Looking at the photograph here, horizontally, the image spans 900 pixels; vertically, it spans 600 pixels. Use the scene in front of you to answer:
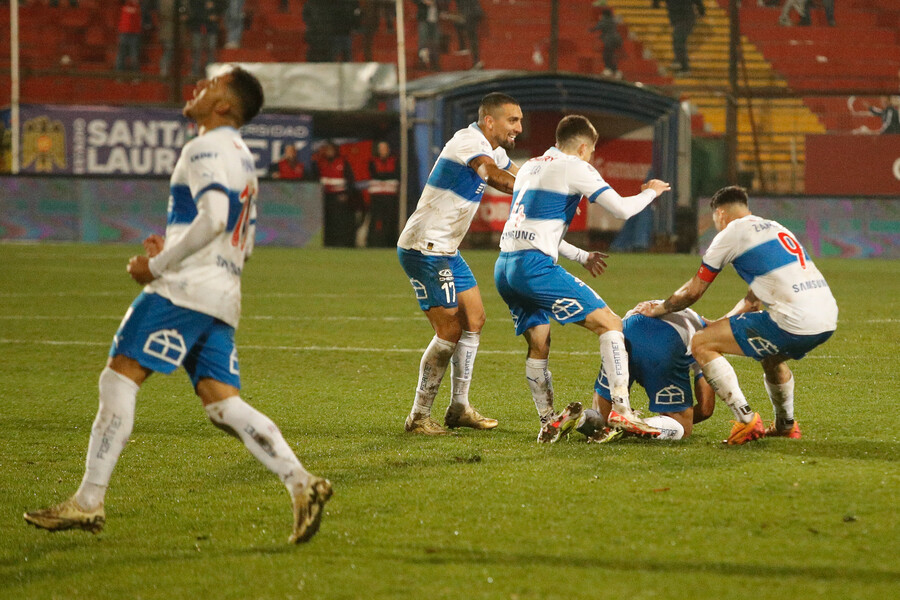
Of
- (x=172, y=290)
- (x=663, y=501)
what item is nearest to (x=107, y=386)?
(x=172, y=290)

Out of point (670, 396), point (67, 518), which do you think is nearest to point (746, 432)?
point (670, 396)

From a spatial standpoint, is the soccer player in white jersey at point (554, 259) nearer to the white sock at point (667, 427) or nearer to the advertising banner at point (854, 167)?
the white sock at point (667, 427)

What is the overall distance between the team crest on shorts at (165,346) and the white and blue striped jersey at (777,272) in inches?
113

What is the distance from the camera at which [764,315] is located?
236 inches

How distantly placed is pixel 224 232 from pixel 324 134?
771 inches

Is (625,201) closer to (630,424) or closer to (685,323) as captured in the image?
(685,323)

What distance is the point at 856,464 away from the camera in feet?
17.3

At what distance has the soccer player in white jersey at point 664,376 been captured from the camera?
6.12 meters

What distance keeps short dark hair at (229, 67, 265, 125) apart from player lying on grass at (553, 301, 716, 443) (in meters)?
2.42

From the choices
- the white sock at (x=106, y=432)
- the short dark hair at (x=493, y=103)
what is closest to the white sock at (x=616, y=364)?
the short dark hair at (x=493, y=103)

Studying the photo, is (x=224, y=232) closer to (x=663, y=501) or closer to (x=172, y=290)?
(x=172, y=290)

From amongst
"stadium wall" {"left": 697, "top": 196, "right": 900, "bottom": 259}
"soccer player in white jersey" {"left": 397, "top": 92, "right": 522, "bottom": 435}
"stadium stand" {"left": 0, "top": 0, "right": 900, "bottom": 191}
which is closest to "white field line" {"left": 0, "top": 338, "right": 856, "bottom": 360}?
"soccer player in white jersey" {"left": 397, "top": 92, "right": 522, "bottom": 435}

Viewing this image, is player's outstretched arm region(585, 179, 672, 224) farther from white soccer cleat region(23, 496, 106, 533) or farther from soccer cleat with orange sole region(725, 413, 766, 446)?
white soccer cleat region(23, 496, 106, 533)

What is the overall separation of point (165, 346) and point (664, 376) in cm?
300
